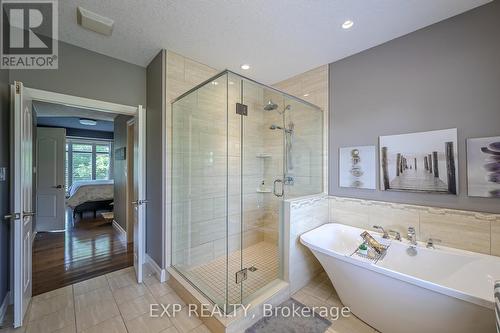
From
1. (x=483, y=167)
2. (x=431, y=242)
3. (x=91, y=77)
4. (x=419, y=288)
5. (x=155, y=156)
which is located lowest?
(x=419, y=288)

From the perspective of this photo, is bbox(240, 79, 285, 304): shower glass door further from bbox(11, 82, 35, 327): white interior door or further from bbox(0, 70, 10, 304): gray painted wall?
bbox(0, 70, 10, 304): gray painted wall

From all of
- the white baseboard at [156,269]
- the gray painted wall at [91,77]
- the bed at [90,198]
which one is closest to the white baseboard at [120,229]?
the white baseboard at [156,269]

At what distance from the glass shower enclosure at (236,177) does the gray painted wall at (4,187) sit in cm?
145

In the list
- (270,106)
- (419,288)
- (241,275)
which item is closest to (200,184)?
(241,275)

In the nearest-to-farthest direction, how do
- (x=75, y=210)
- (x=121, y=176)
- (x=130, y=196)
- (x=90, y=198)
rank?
(x=130, y=196) < (x=121, y=176) < (x=75, y=210) < (x=90, y=198)

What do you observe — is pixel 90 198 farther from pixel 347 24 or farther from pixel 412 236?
pixel 412 236

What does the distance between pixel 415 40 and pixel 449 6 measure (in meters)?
0.34

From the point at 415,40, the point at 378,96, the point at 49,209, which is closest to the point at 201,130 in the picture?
the point at 378,96

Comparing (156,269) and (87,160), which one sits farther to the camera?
(87,160)

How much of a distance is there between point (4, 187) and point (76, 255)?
1.73 meters

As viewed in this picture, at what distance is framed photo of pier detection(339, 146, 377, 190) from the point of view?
95.6 inches

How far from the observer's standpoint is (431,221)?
2.03 m

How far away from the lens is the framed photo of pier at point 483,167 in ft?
5.64

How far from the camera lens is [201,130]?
235 centimetres
